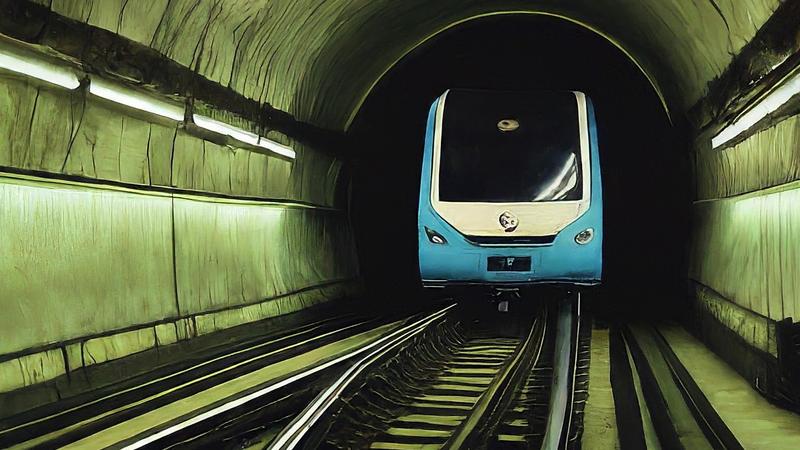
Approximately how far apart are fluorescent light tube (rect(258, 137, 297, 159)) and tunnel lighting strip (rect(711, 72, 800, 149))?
14.7 feet

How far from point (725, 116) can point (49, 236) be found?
19.9 feet

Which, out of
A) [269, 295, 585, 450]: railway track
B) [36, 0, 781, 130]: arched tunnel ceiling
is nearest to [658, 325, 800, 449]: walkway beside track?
[269, 295, 585, 450]: railway track

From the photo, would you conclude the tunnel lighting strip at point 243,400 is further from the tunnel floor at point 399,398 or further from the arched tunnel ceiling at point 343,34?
the arched tunnel ceiling at point 343,34

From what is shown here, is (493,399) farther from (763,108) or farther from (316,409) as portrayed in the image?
(763,108)

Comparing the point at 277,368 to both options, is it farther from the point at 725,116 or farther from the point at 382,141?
the point at 382,141

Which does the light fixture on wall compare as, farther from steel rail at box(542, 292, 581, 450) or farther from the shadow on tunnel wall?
the shadow on tunnel wall

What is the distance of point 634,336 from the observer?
10391mm

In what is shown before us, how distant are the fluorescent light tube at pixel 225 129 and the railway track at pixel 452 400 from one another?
249cm

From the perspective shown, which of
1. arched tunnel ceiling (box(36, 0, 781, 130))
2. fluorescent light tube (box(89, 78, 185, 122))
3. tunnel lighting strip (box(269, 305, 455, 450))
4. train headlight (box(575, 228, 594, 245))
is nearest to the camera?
tunnel lighting strip (box(269, 305, 455, 450))

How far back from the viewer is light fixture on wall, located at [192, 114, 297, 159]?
8.62 m

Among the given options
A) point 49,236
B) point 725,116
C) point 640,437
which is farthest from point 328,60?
point 640,437

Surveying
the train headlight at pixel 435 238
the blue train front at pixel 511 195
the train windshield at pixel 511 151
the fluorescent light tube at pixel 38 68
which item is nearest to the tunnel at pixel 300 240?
the fluorescent light tube at pixel 38 68

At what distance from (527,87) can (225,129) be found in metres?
8.31

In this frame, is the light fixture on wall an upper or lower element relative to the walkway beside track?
upper
